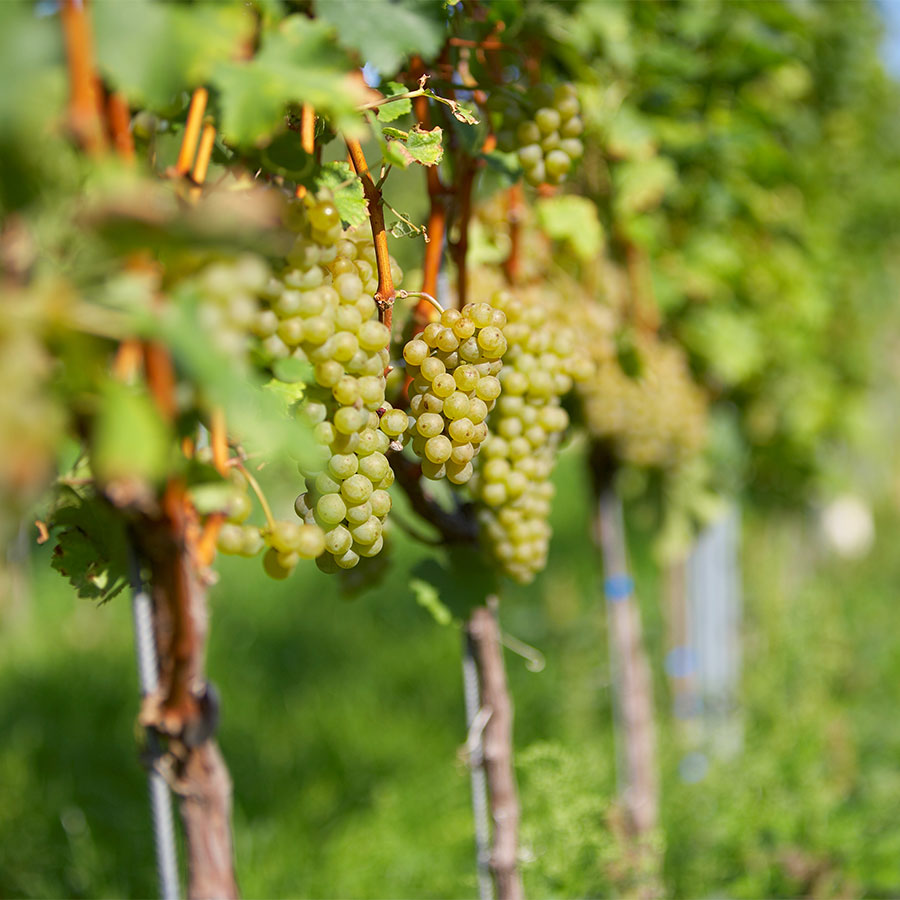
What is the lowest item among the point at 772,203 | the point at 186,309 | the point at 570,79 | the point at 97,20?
the point at 186,309

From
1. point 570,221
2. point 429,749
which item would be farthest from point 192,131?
point 429,749

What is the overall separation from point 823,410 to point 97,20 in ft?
9.57

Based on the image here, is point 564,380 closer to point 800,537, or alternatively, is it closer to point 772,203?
point 772,203

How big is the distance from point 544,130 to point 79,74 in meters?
0.74

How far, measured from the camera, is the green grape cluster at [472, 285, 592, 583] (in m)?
1.18

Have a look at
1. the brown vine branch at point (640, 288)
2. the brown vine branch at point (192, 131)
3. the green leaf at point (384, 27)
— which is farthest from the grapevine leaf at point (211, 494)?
the brown vine branch at point (640, 288)

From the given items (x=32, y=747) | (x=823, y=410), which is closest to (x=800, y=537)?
(x=823, y=410)

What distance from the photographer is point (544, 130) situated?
Answer: 3.88 feet

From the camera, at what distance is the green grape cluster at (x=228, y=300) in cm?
56

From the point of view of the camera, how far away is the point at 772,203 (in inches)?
99.3

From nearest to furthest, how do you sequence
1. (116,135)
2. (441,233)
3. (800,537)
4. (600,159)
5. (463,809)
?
(116,135)
(441,233)
(600,159)
(463,809)
(800,537)

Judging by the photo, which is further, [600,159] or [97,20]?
[600,159]

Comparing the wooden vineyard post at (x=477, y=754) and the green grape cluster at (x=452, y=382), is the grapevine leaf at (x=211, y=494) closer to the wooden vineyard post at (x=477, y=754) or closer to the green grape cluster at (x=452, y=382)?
the green grape cluster at (x=452, y=382)

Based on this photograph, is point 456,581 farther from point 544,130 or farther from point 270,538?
point 544,130
